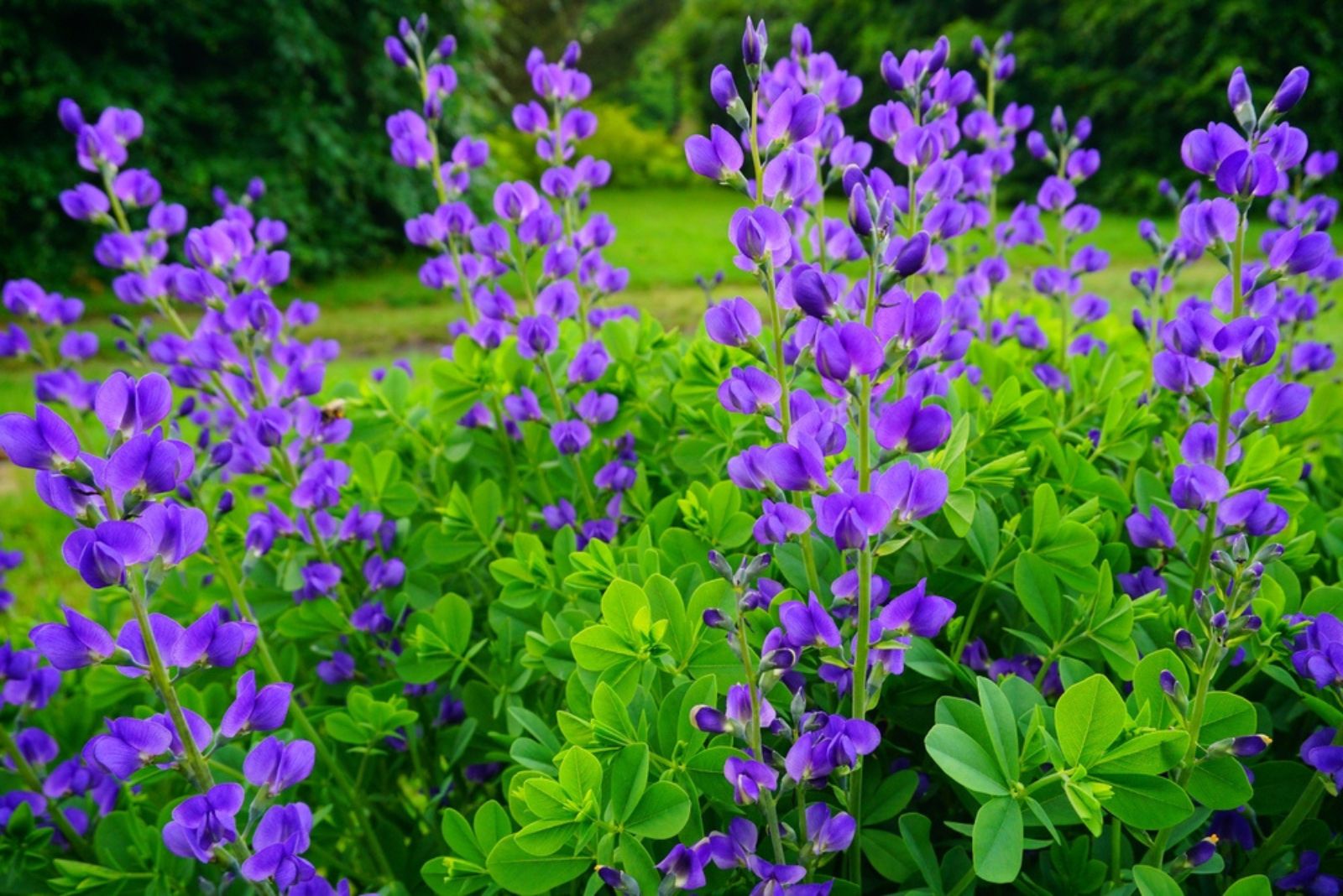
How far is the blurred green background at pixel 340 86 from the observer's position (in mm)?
8203

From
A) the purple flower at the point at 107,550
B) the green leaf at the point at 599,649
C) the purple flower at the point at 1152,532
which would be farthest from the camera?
the purple flower at the point at 1152,532

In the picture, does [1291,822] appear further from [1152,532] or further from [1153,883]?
[1152,532]

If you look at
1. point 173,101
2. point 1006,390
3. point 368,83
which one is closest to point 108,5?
point 173,101

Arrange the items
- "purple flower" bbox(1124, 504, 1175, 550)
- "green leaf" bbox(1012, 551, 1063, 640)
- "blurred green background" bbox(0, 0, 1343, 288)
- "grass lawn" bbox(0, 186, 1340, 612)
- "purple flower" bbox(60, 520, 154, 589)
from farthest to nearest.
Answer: "blurred green background" bbox(0, 0, 1343, 288) < "grass lawn" bbox(0, 186, 1340, 612) < "purple flower" bbox(1124, 504, 1175, 550) < "green leaf" bbox(1012, 551, 1063, 640) < "purple flower" bbox(60, 520, 154, 589)

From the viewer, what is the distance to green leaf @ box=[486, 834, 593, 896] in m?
0.95

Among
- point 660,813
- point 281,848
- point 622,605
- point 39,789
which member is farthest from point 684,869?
point 39,789

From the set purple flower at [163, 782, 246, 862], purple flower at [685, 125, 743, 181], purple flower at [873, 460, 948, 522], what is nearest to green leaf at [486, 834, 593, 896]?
purple flower at [163, 782, 246, 862]

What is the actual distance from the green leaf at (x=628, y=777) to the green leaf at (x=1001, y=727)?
0.33 metres

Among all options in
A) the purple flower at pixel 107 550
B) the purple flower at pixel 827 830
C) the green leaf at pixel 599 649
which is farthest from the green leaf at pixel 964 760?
the purple flower at pixel 107 550

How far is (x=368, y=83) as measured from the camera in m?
9.65

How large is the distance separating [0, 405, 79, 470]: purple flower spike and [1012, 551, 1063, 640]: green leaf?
0.98m

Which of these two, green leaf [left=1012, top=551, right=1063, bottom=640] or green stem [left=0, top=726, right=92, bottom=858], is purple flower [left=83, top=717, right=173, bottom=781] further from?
green leaf [left=1012, top=551, right=1063, bottom=640]

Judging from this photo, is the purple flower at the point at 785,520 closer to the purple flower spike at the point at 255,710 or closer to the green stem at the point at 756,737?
the green stem at the point at 756,737

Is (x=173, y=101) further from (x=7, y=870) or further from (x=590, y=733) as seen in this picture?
(x=590, y=733)
